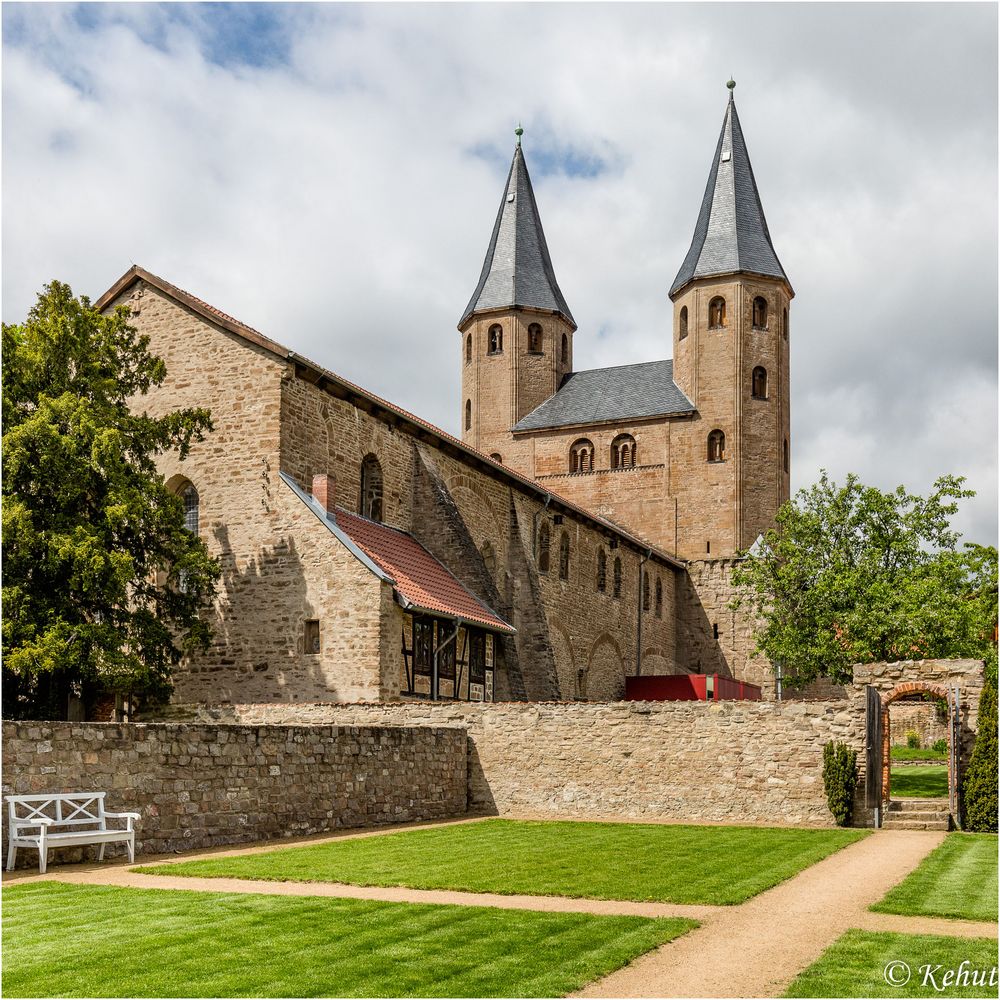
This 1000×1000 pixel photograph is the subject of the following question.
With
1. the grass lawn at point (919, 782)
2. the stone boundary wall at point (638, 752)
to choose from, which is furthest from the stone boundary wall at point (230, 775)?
the grass lawn at point (919, 782)

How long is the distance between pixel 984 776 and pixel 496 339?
43057mm

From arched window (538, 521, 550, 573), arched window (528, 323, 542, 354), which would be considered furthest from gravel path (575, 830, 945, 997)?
arched window (528, 323, 542, 354)

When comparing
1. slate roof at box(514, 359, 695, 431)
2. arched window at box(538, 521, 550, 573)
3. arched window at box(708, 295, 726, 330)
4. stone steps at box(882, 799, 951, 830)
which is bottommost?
stone steps at box(882, 799, 951, 830)

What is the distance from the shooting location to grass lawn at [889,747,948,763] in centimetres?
4042

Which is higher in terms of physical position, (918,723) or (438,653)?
(438,653)

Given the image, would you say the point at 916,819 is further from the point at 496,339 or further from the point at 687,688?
the point at 496,339

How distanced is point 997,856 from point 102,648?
1503 centimetres

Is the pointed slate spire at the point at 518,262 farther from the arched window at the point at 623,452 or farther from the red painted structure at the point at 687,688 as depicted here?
the red painted structure at the point at 687,688

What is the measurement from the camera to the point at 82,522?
21.9m

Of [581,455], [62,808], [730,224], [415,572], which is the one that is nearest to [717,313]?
[730,224]

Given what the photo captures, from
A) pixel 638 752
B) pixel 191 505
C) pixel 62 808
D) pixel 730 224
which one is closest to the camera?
pixel 62 808

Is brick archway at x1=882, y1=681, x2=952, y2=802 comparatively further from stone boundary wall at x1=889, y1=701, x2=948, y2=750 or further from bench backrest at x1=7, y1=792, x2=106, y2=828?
stone boundary wall at x1=889, y1=701, x2=948, y2=750

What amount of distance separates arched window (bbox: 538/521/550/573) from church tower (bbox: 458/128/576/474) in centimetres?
2007

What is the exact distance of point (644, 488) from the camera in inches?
2164
